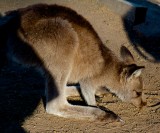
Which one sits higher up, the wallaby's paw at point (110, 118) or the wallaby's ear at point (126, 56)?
the wallaby's ear at point (126, 56)

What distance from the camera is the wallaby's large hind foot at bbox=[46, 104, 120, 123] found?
5281mm

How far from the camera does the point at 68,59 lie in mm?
5203

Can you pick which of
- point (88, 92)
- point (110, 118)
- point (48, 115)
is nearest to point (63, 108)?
point (48, 115)

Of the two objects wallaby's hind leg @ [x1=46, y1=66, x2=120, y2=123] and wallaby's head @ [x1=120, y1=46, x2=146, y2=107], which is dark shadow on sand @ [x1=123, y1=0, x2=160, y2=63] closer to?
wallaby's head @ [x1=120, y1=46, x2=146, y2=107]

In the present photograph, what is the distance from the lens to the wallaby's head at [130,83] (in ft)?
17.6

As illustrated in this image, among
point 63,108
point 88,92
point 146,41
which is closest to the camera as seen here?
point 63,108

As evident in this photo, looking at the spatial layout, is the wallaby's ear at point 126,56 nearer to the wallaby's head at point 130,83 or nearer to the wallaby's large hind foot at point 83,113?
the wallaby's head at point 130,83

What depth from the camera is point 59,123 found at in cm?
522

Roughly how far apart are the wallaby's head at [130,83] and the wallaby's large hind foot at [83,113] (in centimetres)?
36

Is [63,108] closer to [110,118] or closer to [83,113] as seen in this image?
[83,113]

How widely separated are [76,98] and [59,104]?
58 cm

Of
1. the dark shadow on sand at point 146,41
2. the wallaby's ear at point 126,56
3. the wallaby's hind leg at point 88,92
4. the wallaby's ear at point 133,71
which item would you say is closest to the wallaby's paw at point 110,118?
the wallaby's hind leg at point 88,92

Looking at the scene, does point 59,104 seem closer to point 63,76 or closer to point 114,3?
point 63,76

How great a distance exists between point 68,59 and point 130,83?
2.74 ft
